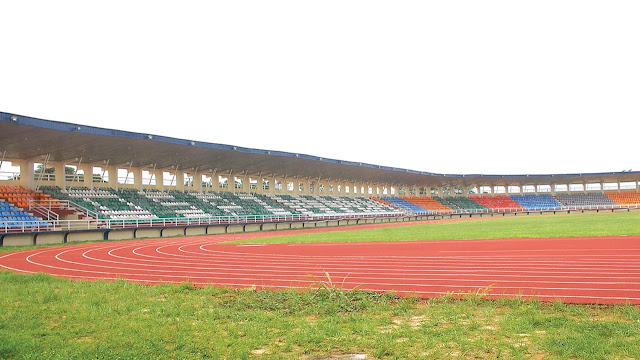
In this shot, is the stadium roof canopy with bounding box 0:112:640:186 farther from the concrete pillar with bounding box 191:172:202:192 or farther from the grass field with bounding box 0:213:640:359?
the grass field with bounding box 0:213:640:359

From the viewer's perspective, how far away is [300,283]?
9.64 meters

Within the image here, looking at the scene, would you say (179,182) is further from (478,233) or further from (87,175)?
(478,233)

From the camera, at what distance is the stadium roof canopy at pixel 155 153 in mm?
25969

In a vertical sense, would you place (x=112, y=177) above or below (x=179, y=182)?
above

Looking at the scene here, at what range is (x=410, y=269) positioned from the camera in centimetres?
1119

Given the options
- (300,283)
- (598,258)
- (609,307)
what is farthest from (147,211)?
(609,307)

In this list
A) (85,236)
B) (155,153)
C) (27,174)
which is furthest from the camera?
(155,153)

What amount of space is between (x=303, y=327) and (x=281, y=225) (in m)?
36.1

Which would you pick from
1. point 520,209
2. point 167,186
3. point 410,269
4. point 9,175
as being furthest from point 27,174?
point 520,209

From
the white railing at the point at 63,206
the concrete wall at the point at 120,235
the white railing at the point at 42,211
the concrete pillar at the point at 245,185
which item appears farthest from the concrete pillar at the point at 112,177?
the concrete pillar at the point at 245,185

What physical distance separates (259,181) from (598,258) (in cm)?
4404

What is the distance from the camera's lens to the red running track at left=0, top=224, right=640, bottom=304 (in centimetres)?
828

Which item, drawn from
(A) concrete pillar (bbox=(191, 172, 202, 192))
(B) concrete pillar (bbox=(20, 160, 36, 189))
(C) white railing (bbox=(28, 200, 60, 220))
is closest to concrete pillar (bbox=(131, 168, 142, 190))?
(A) concrete pillar (bbox=(191, 172, 202, 192))

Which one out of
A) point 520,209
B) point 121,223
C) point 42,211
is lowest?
point 520,209
